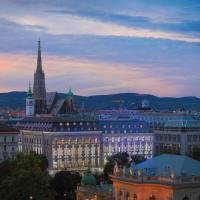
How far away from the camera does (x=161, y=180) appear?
56656mm

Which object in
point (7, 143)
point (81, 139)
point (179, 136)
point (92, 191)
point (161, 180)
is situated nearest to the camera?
point (161, 180)

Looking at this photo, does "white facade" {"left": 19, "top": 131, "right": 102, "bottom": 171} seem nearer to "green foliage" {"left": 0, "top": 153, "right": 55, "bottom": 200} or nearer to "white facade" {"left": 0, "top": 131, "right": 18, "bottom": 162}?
"white facade" {"left": 0, "top": 131, "right": 18, "bottom": 162}

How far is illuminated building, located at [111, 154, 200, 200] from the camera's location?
55.7 metres

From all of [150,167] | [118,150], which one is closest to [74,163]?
[118,150]

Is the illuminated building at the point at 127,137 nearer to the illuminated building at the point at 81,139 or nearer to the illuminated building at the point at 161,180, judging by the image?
the illuminated building at the point at 81,139

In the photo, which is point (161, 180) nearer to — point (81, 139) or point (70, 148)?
point (70, 148)

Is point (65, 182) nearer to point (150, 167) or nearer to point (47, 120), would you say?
point (150, 167)

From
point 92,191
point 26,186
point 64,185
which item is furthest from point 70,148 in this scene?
point 92,191

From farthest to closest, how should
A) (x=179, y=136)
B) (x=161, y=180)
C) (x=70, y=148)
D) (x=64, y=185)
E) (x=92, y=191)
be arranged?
1. (x=179, y=136)
2. (x=70, y=148)
3. (x=64, y=185)
4. (x=92, y=191)
5. (x=161, y=180)

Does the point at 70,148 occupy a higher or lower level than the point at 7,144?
lower

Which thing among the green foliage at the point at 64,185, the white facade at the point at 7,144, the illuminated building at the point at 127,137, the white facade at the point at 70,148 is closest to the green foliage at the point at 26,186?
the green foliage at the point at 64,185

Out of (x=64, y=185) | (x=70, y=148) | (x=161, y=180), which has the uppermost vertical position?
(x=161, y=180)

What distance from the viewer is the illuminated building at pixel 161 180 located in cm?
5566

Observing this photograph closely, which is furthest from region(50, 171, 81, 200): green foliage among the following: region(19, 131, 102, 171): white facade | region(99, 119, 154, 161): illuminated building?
region(99, 119, 154, 161): illuminated building
